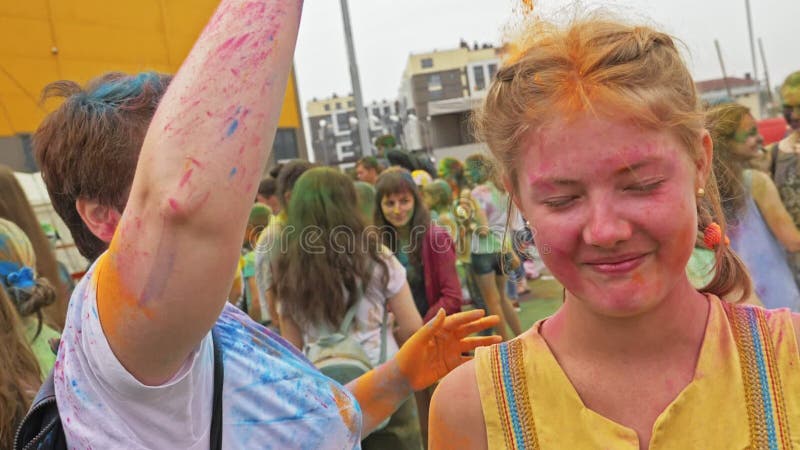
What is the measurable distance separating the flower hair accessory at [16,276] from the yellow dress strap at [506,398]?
5.62 ft

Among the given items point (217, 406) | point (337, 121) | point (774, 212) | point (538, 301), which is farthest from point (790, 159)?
point (337, 121)

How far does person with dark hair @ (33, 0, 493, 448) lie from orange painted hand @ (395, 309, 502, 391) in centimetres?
55

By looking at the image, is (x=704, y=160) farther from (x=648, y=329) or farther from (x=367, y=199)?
(x=367, y=199)

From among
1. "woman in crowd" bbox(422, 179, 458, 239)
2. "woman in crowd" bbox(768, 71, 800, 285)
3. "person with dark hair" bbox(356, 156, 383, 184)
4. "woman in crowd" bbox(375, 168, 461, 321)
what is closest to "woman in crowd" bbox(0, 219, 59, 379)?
"woman in crowd" bbox(375, 168, 461, 321)

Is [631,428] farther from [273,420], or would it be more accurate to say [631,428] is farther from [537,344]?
[273,420]

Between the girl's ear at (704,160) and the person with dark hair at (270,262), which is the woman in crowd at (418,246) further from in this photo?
the girl's ear at (704,160)

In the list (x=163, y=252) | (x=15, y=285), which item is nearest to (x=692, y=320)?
(x=163, y=252)

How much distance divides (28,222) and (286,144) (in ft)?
40.7

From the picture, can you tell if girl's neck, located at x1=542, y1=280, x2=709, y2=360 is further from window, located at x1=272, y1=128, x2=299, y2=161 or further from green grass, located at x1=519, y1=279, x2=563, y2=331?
window, located at x1=272, y1=128, x2=299, y2=161

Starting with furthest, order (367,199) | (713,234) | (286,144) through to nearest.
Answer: (286,144)
(367,199)
(713,234)

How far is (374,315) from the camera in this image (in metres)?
3.28

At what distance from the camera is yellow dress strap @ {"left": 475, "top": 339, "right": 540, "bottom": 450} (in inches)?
51.7

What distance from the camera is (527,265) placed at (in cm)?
1021

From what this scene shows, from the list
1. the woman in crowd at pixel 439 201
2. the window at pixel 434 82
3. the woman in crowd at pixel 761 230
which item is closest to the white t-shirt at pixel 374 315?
the woman in crowd at pixel 761 230
